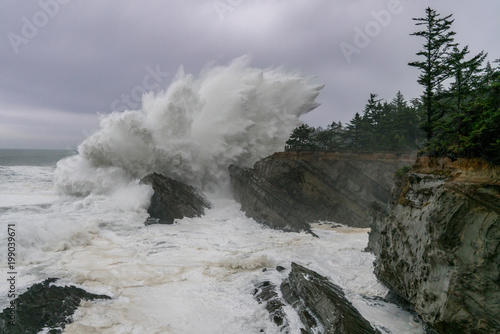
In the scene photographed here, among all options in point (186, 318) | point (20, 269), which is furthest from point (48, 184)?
point (186, 318)

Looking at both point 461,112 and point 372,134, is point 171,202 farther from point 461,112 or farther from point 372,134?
point 372,134

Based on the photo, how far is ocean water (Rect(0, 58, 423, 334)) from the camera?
30.0 feet

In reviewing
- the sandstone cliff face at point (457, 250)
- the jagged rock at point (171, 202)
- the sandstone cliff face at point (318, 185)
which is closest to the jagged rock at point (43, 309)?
the sandstone cliff face at point (457, 250)

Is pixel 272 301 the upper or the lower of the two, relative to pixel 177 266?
upper

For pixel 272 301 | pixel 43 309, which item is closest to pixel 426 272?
pixel 272 301

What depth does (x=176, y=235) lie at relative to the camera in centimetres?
1795

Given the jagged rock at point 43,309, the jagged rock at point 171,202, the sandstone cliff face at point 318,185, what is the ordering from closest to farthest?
the jagged rock at point 43,309 < the jagged rock at point 171,202 < the sandstone cliff face at point 318,185

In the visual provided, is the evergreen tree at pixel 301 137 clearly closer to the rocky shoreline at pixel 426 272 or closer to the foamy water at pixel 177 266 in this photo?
the foamy water at pixel 177 266

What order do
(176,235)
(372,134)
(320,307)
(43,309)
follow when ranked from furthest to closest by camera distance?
(372,134) → (176,235) → (320,307) → (43,309)

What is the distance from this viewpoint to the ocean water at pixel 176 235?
9141 mm

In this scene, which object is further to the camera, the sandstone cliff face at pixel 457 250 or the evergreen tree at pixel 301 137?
the evergreen tree at pixel 301 137

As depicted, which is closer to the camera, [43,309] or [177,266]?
[43,309]

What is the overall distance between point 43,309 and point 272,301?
22.4ft

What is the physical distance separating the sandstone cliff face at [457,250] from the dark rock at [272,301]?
3865 millimetres
